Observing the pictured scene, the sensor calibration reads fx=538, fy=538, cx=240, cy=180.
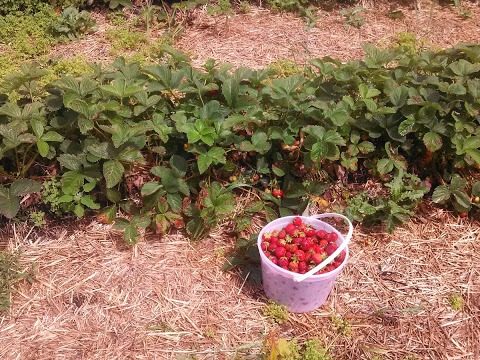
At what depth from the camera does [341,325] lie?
285 centimetres

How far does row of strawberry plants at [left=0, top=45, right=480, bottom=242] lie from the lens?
3082 millimetres

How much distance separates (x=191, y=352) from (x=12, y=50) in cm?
339

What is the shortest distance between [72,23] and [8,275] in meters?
2.85

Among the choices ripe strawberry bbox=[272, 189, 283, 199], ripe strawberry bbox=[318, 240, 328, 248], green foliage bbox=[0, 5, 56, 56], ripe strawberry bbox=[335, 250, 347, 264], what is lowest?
ripe strawberry bbox=[272, 189, 283, 199]

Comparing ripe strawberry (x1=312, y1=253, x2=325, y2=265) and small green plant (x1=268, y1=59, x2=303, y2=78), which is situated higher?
small green plant (x1=268, y1=59, x2=303, y2=78)

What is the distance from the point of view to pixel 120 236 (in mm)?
3285

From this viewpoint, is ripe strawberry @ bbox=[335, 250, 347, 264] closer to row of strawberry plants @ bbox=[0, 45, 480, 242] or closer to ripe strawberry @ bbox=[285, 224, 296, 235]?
ripe strawberry @ bbox=[285, 224, 296, 235]

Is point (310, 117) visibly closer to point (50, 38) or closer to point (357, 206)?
point (357, 206)

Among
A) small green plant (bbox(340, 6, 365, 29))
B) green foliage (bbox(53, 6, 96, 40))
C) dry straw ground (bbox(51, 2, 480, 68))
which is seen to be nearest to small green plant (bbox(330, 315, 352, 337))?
dry straw ground (bbox(51, 2, 480, 68))

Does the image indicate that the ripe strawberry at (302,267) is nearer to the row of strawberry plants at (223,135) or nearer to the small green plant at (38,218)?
the row of strawberry plants at (223,135)

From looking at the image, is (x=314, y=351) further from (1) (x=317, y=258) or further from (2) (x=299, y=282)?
(1) (x=317, y=258)

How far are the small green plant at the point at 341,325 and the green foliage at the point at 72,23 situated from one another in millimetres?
3621

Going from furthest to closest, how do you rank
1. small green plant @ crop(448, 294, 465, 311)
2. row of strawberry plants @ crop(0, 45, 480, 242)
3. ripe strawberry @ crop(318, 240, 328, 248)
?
1. row of strawberry plants @ crop(0, 45, 480, 242)
2. small green plant @ crop(448, 294, 465, 311)
3. ripe strawberry @ crop(318, 240, 328, 248)

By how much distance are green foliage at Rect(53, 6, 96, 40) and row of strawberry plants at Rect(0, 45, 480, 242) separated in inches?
71.2
